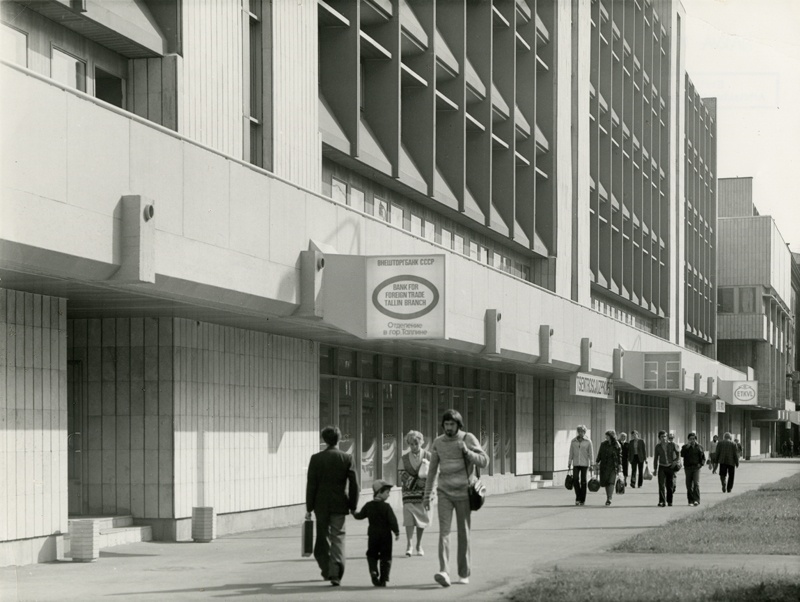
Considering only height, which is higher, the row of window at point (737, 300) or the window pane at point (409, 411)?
the row of window at point (737, 300)

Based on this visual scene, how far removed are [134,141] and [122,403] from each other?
5.15 metres

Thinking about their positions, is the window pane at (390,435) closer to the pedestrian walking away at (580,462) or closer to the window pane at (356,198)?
the pedestrian walking away at (580,462)

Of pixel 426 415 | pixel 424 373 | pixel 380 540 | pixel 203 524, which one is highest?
pixel 424 373

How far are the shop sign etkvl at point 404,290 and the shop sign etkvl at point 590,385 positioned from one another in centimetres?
1663

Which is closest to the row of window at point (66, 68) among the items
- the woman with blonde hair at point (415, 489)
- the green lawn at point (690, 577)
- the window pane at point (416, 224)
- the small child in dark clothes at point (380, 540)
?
the woman with blonde hair at point (415, 489)

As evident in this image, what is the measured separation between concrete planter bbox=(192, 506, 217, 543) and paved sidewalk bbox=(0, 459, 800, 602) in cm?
24

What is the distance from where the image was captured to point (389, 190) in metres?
29.0

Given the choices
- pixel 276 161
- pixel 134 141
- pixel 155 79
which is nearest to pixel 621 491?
pixel 276 161

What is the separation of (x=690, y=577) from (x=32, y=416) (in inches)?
302

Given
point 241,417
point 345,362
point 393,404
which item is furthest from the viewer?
point 393,404

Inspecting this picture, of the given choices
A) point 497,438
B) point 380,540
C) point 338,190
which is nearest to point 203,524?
point 380,540

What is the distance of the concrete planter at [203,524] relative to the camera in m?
18.4

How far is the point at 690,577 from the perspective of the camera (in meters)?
13.1

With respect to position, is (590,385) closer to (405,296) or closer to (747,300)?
(405,296)
